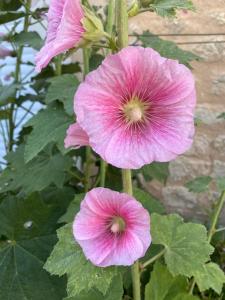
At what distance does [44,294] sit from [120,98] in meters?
0.71

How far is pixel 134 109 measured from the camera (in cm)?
67

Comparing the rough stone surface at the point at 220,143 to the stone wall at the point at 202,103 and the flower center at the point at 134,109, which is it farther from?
the flower center at the point at 134,109

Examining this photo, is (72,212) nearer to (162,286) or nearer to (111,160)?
(162,286)

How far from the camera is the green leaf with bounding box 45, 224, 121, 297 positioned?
813 millimetres

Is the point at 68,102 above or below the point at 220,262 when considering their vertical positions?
above

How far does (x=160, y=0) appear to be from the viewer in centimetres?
76

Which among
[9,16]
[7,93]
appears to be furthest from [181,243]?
[9,16]

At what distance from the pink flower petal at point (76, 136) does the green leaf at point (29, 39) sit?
0.75m

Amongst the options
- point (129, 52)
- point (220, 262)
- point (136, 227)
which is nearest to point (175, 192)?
point (220, 262)

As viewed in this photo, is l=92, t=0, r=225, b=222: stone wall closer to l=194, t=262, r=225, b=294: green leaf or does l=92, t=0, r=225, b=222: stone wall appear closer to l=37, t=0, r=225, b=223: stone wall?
l=37, t=0, r=225, b=223: stone wall

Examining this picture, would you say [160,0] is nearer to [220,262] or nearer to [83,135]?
[83,135]

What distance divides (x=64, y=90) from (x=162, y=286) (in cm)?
57

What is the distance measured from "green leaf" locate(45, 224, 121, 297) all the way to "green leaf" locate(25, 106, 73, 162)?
33cm

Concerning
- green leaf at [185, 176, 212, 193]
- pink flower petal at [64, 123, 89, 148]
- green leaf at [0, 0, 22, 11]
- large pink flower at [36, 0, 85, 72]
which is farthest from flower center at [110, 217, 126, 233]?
green leaf at [0, 0, 22, 11]
